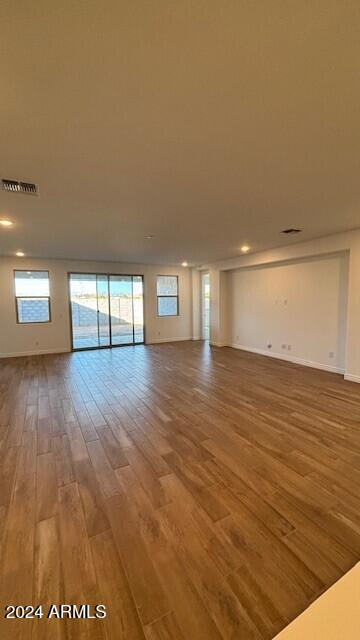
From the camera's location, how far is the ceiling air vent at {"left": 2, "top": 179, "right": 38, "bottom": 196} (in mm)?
2594

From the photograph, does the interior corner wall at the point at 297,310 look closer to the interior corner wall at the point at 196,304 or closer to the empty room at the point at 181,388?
the empty room at the point at 181,388

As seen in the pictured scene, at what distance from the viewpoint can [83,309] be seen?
7.91 m

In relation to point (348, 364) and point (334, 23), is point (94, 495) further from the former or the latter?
point (348, 364)

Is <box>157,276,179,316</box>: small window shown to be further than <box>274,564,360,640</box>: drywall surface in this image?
Yes

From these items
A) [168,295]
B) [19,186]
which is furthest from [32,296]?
[19,186]

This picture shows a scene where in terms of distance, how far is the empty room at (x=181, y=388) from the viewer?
117cm

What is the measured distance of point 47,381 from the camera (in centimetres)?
496

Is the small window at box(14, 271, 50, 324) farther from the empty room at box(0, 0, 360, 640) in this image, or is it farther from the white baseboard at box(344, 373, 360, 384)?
the white baseboard at box(344, 373, 360, 384)

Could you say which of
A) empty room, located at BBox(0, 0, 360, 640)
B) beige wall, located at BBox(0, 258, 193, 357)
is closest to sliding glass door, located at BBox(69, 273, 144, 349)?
beige wall, located at BBox(0, 258, 193, 357)

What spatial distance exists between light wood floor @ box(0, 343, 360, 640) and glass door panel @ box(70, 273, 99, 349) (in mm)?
4122

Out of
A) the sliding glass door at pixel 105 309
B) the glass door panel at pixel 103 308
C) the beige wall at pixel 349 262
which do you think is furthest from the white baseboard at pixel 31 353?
the beige wall at pixel 349 262

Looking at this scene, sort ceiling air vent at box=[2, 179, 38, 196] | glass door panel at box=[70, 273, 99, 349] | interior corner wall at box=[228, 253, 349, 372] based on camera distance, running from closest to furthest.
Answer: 1. ceiling air vent at box=[2, 179, 38, 196]
2. interior corner wall at box=[228, 253, 349, 372]
3. glass door panel at box=[70, 273, 99, 349]

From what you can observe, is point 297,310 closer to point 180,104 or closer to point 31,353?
point 180,104

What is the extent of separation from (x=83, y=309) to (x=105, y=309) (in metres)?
0.63
